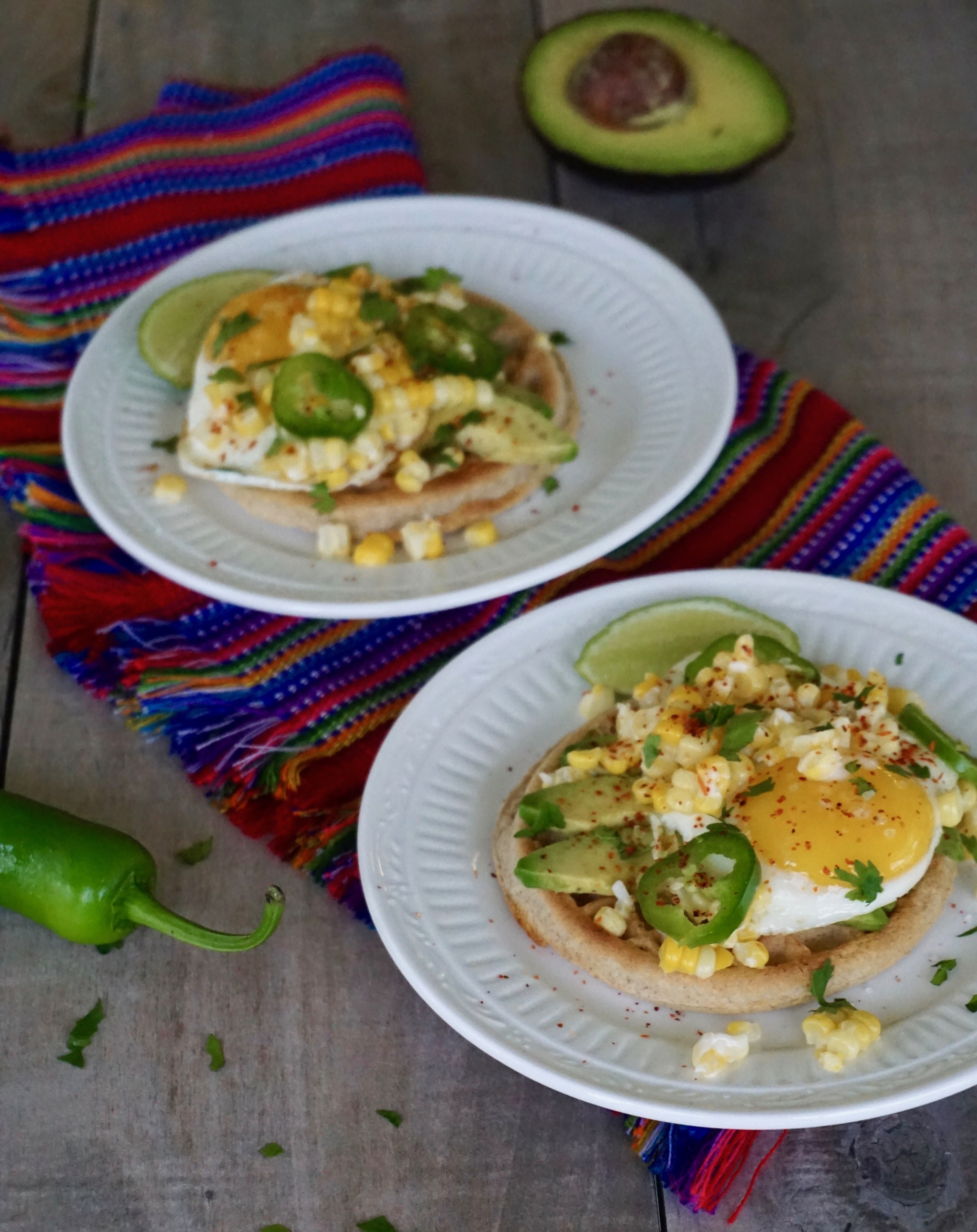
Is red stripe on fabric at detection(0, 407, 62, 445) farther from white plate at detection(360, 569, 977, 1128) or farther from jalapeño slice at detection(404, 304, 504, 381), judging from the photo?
white plate at detection(360, 569, 977, 1128)

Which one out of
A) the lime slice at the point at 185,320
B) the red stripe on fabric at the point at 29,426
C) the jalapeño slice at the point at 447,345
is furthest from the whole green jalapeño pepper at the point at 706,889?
the red stripe on fabric at the point at 29,426

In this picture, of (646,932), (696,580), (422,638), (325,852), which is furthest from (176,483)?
(646,932)

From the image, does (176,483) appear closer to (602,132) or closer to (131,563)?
(131,563)

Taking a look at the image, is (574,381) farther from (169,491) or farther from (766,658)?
(766,658)

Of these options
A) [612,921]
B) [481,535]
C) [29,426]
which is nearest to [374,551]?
[481,535]

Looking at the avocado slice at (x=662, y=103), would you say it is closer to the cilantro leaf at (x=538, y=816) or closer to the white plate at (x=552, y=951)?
the white plate at (x=552, y=951)

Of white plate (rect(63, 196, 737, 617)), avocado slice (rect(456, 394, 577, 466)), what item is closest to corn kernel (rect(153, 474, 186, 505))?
white plate (rect(63, 196, 737, 617))
